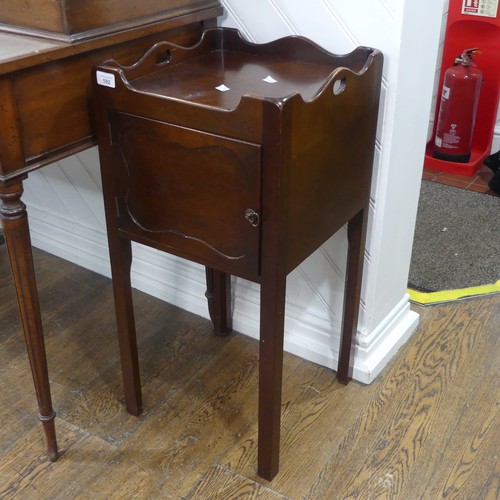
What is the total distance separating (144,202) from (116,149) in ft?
0.36

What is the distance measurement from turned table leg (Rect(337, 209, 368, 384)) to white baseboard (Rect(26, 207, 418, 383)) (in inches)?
1.7

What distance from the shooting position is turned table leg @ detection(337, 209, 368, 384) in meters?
1.46

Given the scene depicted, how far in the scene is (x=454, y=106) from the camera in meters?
2.79

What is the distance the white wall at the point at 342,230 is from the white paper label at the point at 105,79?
0.43 metres

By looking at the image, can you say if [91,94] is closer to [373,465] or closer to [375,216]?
[375,216]

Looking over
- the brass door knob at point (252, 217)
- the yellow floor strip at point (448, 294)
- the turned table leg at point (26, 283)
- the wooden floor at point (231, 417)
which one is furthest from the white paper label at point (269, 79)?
the yellow floor strip at point (448, 294)

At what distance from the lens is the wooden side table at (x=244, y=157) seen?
1.09 m

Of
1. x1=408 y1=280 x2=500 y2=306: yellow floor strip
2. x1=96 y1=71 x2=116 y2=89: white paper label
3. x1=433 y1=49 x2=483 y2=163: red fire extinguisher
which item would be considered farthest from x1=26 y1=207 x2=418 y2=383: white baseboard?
x1=433 y1=49 x2=483 y2=163: red fire extinguisher

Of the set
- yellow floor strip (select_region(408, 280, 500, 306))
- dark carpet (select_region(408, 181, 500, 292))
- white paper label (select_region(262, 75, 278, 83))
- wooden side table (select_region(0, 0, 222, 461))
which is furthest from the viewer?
dark carpet (select_region(408, 181, 500, 292))

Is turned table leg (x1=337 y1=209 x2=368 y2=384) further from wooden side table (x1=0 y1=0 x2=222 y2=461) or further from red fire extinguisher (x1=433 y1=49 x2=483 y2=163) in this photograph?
red fire extinguisher (x1=433 y1=49 x2=483 y2=163)

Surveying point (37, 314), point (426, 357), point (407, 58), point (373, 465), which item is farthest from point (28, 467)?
point (407, 58)

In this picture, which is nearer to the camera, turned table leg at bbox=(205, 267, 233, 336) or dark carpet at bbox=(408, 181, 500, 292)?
turned table leg at bbox=(205, 267, 233, 336)

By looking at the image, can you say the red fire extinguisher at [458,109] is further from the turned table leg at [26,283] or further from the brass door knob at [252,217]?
the turned table leg at [26,283]

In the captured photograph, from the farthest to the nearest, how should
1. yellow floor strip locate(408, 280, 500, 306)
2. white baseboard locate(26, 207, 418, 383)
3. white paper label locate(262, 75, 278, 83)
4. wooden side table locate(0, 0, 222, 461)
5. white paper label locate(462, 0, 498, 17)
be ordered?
white paper label locate(462, 0, 498, 17), yellow floor strip locate(408, 280, 500, 306), white baseboard locate(26, 207, 418, 383), white paper label locate(262, 75, 278, 83), wooden side table locate(0, 0, 222, 461)
